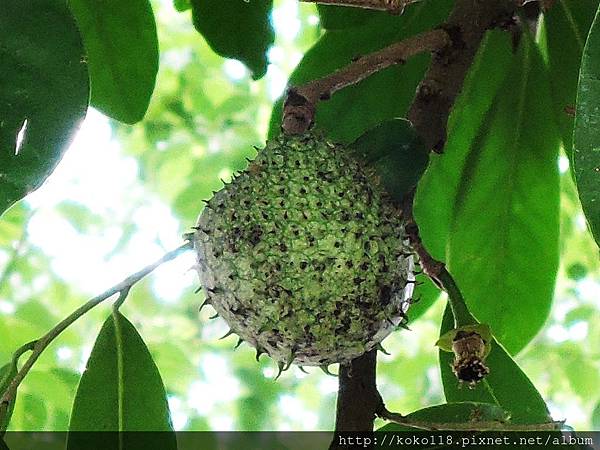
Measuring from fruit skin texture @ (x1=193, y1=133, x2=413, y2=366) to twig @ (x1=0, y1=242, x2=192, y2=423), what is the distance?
6cm

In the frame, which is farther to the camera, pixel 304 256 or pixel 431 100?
pixel 431 100

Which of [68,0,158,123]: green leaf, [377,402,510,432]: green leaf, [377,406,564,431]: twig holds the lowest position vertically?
[377,406,564,431]: twig

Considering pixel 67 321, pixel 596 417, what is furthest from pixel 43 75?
pixel 596 417

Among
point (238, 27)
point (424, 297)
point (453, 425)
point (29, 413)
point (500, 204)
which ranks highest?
point (238, 27)

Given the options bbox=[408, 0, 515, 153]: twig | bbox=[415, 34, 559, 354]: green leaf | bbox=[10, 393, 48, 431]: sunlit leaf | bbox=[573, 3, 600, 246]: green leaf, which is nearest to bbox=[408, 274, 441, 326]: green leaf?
bbox=[415, 34, 559, 354]: green leaf

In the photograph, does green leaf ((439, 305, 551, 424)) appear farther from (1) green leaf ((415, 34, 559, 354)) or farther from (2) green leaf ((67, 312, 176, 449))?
(2) green leaf ((67, 312, 176, 449))

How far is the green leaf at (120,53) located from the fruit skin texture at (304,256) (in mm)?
413

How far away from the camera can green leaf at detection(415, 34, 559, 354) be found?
47.8 inches

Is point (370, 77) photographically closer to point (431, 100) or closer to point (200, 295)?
point (431, 100)

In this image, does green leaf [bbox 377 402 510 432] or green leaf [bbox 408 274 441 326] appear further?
green leaf [bbox 408 274 441 326]

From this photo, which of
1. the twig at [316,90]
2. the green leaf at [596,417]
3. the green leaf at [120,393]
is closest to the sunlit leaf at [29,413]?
the green leaf at [120,393]

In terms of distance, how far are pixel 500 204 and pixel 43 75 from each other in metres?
0.74

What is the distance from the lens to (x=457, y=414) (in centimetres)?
87

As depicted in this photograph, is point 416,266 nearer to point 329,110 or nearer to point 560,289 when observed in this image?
point 329,110
